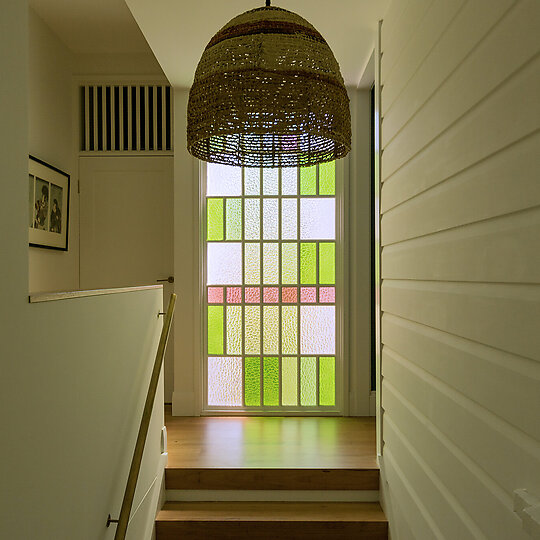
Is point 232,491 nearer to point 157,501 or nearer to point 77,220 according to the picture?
point 157,501

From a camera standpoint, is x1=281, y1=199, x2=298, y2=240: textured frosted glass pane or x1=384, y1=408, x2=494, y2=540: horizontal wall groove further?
x1=281, y1=199, x2=298, y2=240: textured frosted glass pane

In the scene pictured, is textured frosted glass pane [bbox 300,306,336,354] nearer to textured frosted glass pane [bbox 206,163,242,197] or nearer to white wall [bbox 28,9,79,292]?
textured frosted glass pane [bbox 206,163,242,197]

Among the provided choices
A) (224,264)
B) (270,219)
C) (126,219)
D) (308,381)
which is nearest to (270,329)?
(308,381)

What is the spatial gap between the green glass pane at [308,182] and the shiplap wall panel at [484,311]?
209 centimetres

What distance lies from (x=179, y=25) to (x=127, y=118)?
1838 mm

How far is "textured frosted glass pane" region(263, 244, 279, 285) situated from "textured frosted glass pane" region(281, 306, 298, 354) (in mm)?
246

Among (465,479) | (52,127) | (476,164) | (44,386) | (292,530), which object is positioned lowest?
(292,530)

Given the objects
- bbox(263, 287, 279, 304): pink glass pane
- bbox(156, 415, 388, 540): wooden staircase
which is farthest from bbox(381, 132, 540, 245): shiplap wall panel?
bbox(263, 287, 279, 304): pink glass pane

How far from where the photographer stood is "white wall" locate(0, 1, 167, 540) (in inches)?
57.6

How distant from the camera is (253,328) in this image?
4.43 metres

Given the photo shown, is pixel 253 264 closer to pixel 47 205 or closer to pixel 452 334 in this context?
pixel 47 205

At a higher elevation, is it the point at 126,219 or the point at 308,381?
the point at 126,219

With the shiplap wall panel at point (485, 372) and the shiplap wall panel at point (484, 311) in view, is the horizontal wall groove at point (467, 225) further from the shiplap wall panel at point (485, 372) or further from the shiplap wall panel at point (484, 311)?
the shiplap wall panel at point (485, 372)

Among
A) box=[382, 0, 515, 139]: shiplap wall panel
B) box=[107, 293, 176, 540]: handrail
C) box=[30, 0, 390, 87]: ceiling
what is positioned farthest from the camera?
box=[30, 0, 390, 87]: ceiling
